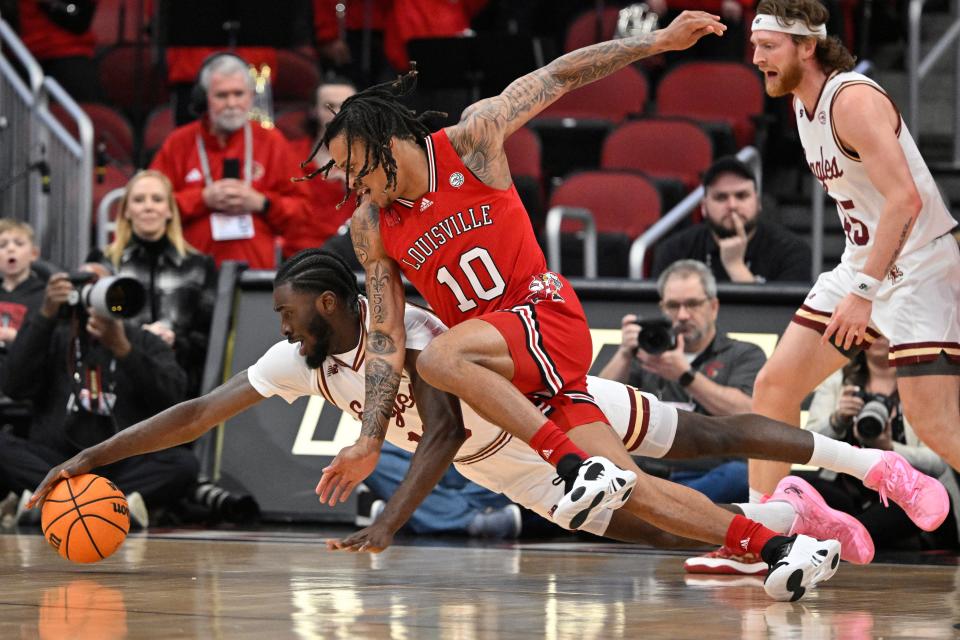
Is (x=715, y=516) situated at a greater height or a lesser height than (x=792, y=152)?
lesser

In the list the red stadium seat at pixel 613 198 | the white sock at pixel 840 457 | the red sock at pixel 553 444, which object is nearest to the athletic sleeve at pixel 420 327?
the red sock at pixel 553 444

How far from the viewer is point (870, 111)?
18.7ft

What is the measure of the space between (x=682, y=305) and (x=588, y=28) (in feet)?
18.9

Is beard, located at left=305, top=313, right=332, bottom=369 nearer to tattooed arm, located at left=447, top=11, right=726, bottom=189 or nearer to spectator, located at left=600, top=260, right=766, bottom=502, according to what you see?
tattooed arm, located at left=447, top=11, right=726, bottom=189

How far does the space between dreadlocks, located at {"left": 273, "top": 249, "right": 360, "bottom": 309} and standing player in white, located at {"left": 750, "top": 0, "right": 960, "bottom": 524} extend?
165cm

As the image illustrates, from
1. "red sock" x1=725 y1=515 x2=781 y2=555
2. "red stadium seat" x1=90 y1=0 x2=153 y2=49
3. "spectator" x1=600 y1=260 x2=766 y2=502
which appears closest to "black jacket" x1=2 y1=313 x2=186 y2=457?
"spectator" x1=600 y1=260 x2=766 y2=502

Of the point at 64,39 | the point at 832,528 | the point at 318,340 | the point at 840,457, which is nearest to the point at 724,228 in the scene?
the point at 840,457

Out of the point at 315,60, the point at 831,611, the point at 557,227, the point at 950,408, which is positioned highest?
the point at 315,60

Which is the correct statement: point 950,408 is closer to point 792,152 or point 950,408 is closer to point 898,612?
point 898,612

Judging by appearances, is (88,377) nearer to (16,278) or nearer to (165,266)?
(165,266)

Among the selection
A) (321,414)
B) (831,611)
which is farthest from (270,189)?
(831,611)

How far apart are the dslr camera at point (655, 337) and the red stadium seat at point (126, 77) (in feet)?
23.0

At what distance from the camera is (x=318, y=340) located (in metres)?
5.79

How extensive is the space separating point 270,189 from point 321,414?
182cm
